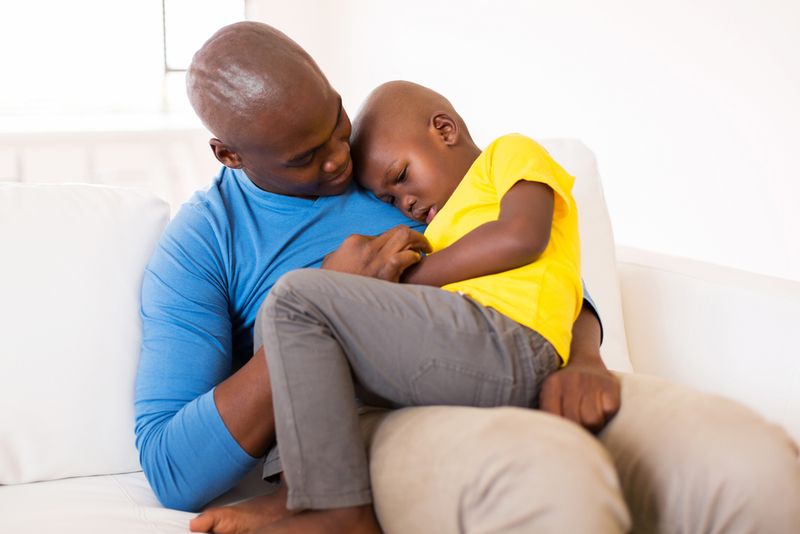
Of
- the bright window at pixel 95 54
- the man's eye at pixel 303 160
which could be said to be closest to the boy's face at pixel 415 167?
the man's eye at pixel 303 160

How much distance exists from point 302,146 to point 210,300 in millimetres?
289

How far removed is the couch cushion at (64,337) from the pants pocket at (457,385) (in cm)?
61

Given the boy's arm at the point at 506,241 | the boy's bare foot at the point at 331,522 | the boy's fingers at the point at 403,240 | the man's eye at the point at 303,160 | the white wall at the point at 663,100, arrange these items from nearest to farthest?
1. the boy's bare foot at the point at 331,522
2. the boy's arm at the point at 506,241
3. the boy's fingers at the point at 403,240
4. the man's eye at the point at 303,160
5. the white wall at the point at 663,100

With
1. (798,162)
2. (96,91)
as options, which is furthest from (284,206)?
(96,91)

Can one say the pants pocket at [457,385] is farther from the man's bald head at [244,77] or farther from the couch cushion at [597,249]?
the couch cushion at [597,249]

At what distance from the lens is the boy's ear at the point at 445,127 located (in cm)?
152

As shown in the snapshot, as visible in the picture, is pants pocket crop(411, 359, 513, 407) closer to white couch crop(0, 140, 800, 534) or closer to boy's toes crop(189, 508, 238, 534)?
boy's toes crop(189, 508, 238, 534)

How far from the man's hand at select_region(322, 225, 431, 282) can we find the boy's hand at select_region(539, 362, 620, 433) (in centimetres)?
26

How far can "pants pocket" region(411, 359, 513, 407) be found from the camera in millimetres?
1144

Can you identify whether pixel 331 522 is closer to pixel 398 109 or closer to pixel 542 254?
pixel 542 254

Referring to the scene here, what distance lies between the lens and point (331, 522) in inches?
42.8

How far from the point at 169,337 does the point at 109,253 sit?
0.23m

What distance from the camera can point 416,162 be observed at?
59.1 inches

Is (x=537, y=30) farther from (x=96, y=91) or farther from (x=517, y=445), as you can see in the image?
(x=517, y=445)
